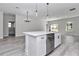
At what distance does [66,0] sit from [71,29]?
934 cm

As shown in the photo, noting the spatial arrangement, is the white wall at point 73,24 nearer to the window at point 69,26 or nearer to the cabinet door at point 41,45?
the window at point 69,26

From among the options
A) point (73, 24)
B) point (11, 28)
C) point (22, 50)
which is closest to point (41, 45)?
point (22, 50)

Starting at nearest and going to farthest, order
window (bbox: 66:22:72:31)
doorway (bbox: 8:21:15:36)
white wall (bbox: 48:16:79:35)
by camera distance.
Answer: doorway (bbox: 8:21:15:36)
white wall (bbox: 48:16:79:35)
window (bbox: 66:22:72:31)

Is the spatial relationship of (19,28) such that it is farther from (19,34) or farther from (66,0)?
(66,0)

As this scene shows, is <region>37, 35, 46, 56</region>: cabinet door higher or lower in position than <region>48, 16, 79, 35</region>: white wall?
lower

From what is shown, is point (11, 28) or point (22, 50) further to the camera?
point (11, 28)

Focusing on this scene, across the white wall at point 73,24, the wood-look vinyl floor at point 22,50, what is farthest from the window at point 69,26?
the wood-look vinyl floor at point 22,50

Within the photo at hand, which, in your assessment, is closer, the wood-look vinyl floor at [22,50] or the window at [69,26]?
the wood-look vinyl floor at [22,50]

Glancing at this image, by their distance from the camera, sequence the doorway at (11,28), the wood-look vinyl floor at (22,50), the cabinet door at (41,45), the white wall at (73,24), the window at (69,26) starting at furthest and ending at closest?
the window at (69,26) < the white wall at (73,24) < the doorway at (11,28) < the wood-look vinyl floor at (22,50) < the cabinet door at (41,45)

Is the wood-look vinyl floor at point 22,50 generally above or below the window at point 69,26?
below

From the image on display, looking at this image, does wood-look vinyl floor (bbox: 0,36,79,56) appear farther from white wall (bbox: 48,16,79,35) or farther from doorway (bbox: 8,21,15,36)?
white wall (bbox: 48,16,79,35)

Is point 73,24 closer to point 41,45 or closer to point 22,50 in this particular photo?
point 22,50

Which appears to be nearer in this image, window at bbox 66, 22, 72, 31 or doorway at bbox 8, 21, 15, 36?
doorway at bbox 8, 21, 15, 36

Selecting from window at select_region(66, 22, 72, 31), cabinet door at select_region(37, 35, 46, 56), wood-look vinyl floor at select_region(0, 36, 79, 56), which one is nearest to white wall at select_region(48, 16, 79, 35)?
window at select_region(66, 22, 72, 31)
